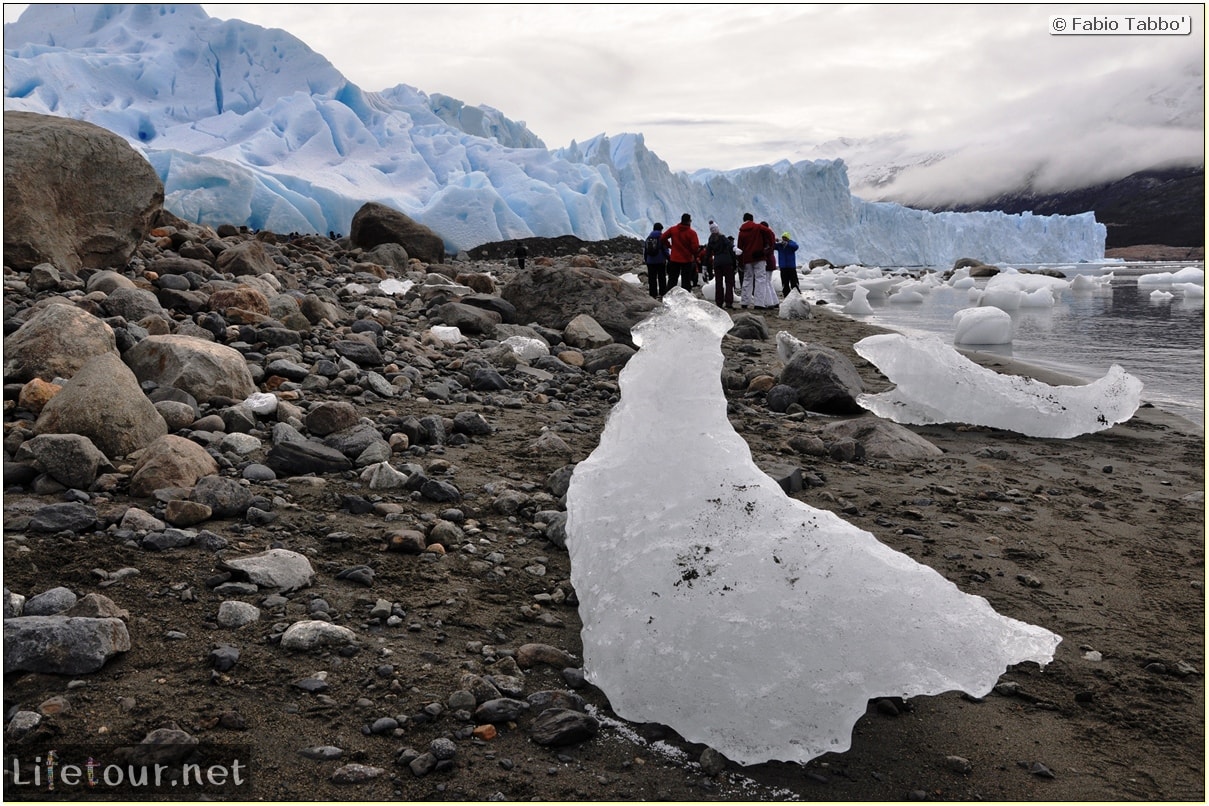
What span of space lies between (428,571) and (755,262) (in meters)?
9.13

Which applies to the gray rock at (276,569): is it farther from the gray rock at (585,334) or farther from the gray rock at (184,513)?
the gray rock at (585,334)

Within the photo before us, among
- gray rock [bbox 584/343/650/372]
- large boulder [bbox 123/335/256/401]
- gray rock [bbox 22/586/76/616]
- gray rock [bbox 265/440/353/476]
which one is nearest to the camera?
gray rock [bbox 22/586/76/616]

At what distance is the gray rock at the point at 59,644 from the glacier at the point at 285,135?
17.2m

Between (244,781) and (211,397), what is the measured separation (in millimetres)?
2617

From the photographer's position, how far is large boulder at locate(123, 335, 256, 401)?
3.86 metres

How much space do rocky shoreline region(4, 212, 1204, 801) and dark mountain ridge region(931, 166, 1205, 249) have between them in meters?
69.4

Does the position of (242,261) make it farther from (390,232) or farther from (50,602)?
(390,232)

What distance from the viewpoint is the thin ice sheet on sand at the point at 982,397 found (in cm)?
489

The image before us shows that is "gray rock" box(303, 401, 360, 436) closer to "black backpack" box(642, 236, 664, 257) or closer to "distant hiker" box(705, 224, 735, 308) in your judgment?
"distant hiker" box(705, 224, 735, 308)

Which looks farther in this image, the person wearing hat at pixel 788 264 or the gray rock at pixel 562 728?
the person wearing hat at pixel 788 264

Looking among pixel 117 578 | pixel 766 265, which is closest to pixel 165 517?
pixel 117 578

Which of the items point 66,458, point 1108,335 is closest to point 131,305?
point 66,458

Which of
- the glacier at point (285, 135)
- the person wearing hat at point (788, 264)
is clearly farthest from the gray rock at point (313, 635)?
the glacier at point (285, 135)

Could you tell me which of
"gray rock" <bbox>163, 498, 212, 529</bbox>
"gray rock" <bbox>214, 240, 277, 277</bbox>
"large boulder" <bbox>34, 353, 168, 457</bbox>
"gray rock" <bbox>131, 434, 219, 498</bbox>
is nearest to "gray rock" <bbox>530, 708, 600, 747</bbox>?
"gray rock" <bbox>163, 498, 212, 529</bbox>
